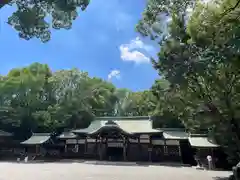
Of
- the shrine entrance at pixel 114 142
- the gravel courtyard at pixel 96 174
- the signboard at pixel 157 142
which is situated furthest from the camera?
the shrine entrance at pixel 114 142

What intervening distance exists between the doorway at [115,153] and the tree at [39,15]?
66.9 feet

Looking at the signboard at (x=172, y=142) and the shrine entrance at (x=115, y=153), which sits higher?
the signboard at (x=172, y=142)

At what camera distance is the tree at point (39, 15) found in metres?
10.1

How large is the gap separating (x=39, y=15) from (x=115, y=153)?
2201 centimetres

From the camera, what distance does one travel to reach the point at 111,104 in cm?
4794

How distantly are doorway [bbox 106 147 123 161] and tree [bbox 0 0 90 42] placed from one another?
66.9ft

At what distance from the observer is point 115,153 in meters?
30.0

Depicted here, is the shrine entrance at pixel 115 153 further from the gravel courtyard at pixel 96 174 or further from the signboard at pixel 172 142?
the gravel courtyard at pixel 96 174

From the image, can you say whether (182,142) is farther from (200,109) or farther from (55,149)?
(55,149)

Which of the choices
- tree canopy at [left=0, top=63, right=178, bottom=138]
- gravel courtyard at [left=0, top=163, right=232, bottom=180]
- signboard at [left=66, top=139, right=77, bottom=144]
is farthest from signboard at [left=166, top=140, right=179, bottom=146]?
signboard at [left=66, top=139, right=77, bottom=144]

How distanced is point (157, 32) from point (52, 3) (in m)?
7.69

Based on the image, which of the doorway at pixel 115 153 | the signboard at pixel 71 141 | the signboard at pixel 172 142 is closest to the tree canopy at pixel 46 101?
the signboard at pixel 71 141

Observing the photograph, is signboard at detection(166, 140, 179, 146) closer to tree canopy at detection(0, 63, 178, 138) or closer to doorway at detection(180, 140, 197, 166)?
doorway at detection(180, 140, 197, 166)

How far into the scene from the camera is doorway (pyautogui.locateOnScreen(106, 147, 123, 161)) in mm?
29516
